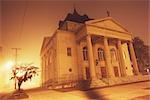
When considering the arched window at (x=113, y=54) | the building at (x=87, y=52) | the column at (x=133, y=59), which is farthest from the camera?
the arched window at (x=113, y=54)

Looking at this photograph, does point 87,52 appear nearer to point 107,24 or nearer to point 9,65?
point 107,24

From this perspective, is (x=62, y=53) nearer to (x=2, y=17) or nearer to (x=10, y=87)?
(x=10, y=87)

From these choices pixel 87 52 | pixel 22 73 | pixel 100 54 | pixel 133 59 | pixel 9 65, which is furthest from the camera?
pixel 100 54

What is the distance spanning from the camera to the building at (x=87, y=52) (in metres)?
12.4

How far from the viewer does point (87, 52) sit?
43.8ft

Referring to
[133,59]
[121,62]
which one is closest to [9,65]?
[121,62]

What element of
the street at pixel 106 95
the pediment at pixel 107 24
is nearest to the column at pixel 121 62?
the pediment at pixel 107 24

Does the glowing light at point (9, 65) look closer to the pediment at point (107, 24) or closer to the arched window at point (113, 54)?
the pediment at point (107, 24)

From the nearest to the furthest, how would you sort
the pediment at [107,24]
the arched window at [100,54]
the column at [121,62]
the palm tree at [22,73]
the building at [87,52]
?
1. the palm tree at [22,73]
2. the building at [87,52]
3. the pediment at [107,24]
4. the column at [121,62]
5. the arched window at [100,54]

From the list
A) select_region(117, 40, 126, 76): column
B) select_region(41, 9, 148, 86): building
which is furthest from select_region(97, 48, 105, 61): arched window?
select_region(117, 40, 126, 76): column

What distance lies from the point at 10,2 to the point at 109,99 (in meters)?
5.89

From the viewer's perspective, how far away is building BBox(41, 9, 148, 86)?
1238 cm

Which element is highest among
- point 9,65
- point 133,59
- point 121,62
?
point 133,59

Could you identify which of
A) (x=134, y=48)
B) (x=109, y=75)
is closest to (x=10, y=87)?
(x=109, y=75)
